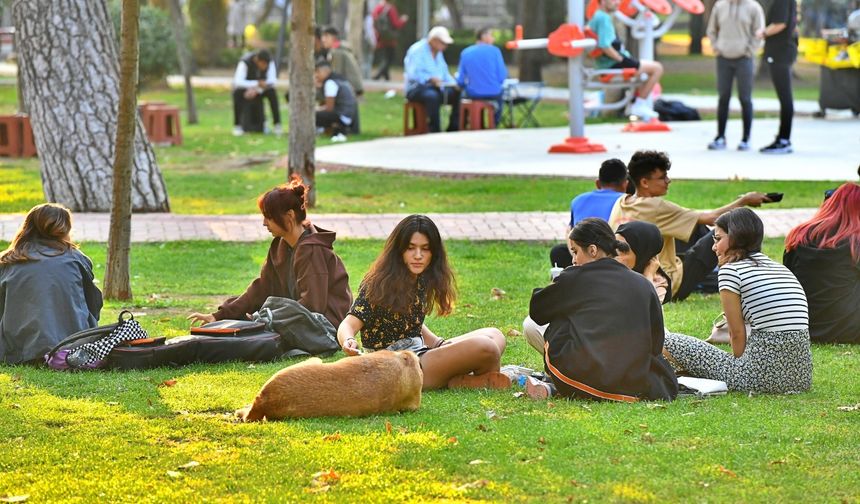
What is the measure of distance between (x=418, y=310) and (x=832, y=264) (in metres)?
2.42

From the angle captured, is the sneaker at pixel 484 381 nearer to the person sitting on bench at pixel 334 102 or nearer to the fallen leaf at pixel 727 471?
the fallen leaf at pixel 727 471

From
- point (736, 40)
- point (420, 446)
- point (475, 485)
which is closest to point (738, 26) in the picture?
point (736, 40)

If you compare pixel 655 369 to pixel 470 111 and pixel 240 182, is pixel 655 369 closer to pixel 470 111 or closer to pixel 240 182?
pixel 240 182

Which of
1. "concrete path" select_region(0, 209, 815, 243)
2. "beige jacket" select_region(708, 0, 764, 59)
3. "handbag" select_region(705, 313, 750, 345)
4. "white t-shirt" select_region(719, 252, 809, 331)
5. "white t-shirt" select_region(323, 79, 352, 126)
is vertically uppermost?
"beige jacket" select_region(708, 0, 764, 59)

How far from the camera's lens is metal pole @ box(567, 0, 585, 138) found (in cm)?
1554

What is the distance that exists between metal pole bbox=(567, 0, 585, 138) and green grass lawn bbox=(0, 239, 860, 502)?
362 inches

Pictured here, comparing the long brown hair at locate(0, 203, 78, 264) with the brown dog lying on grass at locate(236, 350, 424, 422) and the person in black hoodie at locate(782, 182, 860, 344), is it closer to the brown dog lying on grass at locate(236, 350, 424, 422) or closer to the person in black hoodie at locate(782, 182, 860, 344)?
the brown dog lying on grass at locate(236, 350, 424, 422)

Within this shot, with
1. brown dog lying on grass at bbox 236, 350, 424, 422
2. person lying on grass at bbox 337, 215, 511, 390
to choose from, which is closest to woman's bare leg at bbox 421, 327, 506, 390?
person lying on grass at bbox 337, 215, 511, 390

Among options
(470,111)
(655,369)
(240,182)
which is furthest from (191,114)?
(655,369)

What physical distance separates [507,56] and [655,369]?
34774mm

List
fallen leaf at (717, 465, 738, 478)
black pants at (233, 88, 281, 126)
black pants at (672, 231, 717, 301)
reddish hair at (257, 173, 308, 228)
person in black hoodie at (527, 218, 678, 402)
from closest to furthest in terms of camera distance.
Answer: fallen leaf at (717, 465, 738, 478) < person in black hoodie at (527, 218, 678, 402) < reddish hair at (257, 173, 308, 228) < black pants at (672, 231, 717, 301) < black pants at (233, 88, 281, 126)

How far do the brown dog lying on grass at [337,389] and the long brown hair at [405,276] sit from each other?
2.02ft

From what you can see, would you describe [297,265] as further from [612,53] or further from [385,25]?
[385,25]

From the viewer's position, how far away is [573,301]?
5.94 m
